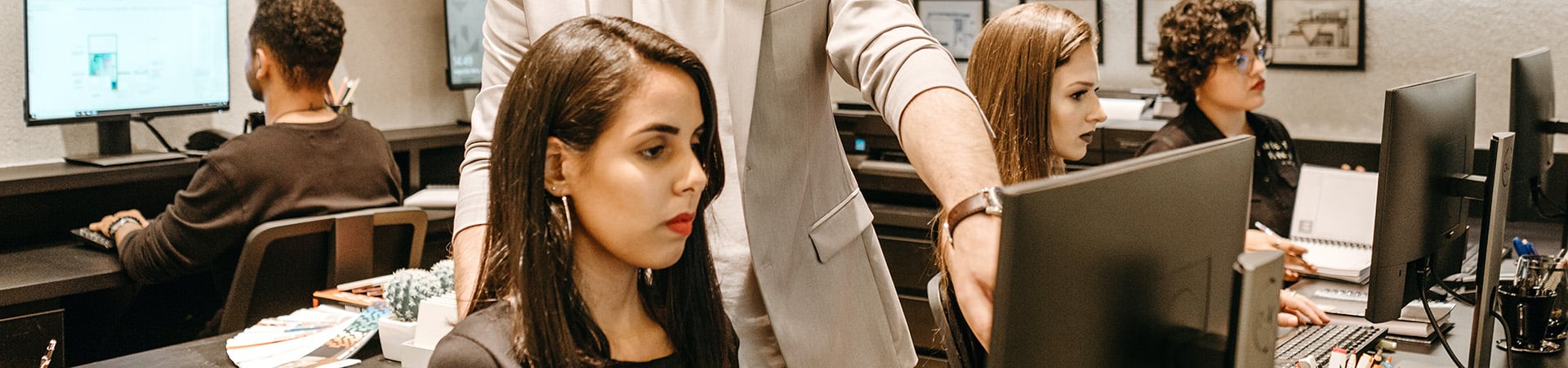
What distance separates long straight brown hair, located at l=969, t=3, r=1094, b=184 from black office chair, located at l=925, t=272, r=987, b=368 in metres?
0.35

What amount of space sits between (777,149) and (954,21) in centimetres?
341

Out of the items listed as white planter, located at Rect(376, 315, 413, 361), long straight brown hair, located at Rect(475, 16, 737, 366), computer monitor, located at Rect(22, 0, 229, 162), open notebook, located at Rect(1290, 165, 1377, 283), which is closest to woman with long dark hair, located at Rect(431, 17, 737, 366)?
long straight brown hair, located at Rect(475, 16, 737, 366)

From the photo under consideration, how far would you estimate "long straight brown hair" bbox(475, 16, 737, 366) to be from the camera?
1.14m

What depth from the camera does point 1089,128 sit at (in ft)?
7.60

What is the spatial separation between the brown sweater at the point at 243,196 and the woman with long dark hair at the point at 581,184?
1813 mm

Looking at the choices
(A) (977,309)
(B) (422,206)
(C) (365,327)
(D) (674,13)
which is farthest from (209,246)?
(A) (977,309)

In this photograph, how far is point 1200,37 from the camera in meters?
3.10

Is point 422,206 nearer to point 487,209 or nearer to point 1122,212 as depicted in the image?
point 487,209

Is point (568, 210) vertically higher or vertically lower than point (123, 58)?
lower

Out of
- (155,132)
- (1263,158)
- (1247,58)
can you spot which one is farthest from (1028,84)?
(155,132)

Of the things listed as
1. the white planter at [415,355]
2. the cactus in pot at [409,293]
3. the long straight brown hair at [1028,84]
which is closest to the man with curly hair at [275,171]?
the cactus in pot at [409,293]

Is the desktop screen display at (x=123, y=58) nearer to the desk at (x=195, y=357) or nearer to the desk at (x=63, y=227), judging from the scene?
the desk at (x=63, y=227)

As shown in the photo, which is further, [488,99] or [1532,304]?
[1532,304]

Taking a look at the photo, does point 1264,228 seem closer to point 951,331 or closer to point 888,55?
point 951,331
